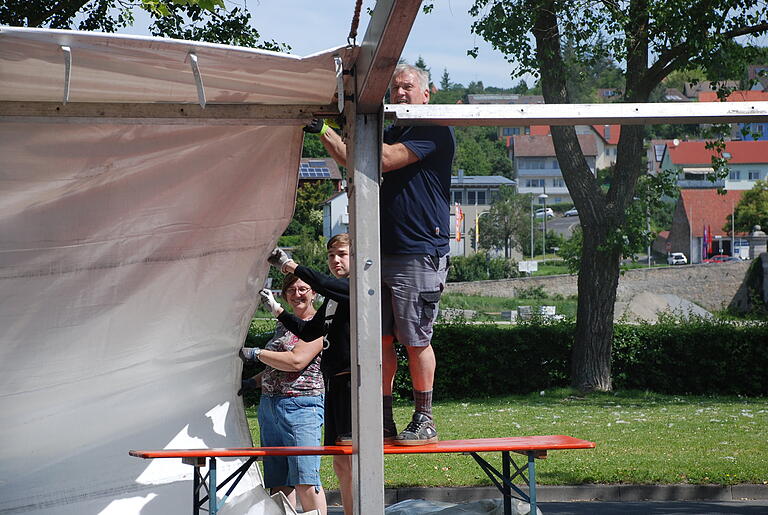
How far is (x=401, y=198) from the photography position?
510 cm

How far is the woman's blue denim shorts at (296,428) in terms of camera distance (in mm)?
5844

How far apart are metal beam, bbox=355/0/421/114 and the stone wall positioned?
63.2 meters

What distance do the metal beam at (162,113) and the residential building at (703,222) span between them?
334 feet

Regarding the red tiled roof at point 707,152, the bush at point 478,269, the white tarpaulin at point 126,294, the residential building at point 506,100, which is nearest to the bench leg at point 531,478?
the white tarpaulin at point 126,294

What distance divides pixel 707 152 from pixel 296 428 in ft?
416

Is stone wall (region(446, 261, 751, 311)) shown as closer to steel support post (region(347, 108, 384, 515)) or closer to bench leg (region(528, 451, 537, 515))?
bench leg (region(528, 451, 537, 515))

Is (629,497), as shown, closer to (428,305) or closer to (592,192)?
(428,305)

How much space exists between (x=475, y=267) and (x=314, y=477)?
271 ft

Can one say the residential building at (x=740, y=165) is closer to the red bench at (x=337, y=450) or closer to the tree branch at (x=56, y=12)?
the tree branch at (x=56, y=12)

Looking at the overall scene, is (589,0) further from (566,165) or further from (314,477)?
(314,477)

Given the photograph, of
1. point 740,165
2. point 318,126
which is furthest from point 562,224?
point 318,126

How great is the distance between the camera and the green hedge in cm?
2059

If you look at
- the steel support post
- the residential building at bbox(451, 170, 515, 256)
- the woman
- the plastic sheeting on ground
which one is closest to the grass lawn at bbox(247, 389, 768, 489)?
the plastic sheeting on ground

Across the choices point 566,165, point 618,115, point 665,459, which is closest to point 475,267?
point 566,165
